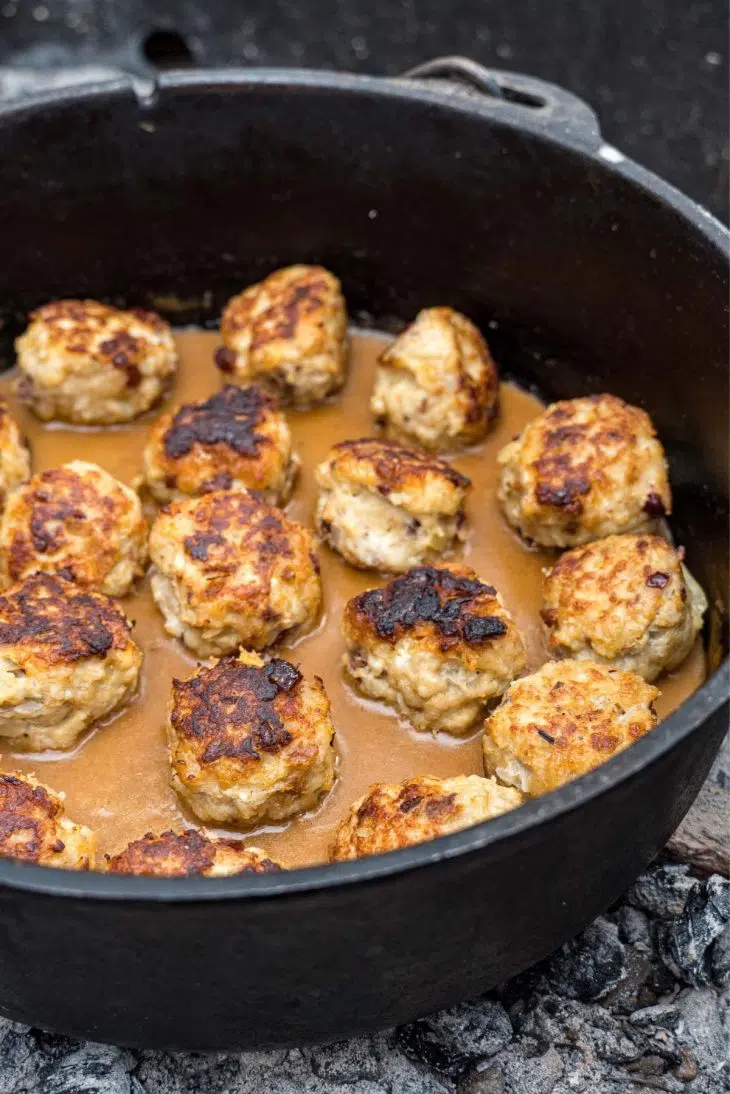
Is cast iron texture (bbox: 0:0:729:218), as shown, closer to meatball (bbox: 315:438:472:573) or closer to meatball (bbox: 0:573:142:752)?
meatball (bbox: 315:438:472:573)

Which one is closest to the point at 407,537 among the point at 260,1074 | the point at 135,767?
the point at 135,767

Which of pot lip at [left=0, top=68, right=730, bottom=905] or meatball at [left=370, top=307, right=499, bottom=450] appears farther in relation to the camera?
meatball at [left=370, top=307, right=499, bottom=450]

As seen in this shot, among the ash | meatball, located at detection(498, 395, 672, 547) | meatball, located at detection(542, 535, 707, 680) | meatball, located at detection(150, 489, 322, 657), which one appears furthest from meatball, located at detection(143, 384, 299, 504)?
the ash

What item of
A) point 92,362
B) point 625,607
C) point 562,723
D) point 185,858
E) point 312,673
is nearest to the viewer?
point 185,858

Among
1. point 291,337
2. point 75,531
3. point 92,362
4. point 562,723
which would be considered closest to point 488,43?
point 291,337

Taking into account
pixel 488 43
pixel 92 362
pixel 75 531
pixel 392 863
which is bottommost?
pixel 75 531

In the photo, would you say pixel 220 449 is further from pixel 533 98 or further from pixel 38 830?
pixel 533 98
